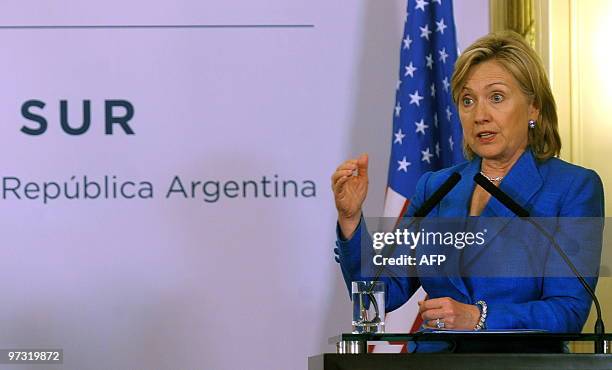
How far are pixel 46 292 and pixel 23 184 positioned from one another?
526mm

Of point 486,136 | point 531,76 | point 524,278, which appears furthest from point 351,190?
point 531,76

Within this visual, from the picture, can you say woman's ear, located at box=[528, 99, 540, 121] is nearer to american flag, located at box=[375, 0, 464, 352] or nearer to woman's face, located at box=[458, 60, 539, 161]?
woman's face, located at box=[458, 60, 539, 161]

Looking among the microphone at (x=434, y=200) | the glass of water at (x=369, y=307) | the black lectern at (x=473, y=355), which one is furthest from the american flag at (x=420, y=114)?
the black lectern at (x=473, y=355)

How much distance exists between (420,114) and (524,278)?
1.89m

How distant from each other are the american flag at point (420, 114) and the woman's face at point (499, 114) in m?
1.37

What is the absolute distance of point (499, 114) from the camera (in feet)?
12.5

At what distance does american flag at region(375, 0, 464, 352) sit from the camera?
5.23 m

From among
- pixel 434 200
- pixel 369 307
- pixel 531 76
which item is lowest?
pixel 369 307

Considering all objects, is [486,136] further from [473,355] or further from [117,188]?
[117,188]

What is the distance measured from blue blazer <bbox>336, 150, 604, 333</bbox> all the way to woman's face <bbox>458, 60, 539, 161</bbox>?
0.06 metres

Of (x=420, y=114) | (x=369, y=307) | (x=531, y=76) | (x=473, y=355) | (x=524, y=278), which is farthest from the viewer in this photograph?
(x=420, y=114)

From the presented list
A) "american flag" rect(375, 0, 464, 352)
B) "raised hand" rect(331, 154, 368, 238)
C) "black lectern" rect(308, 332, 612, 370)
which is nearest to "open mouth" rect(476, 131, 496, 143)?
"raised hand" rect(331, 154, 368, 238)

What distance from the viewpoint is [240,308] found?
5.37 meters

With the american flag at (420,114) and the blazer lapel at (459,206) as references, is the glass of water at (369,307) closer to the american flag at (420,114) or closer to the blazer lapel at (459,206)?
the blazer lapel at (459,206)
